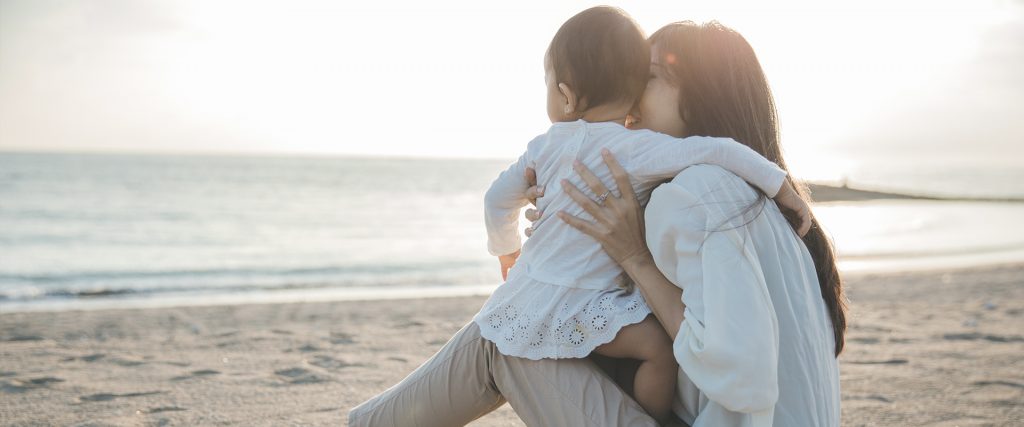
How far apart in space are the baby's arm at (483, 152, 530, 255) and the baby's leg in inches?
20.8

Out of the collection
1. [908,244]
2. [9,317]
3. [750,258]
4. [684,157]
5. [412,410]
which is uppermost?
[684,157]

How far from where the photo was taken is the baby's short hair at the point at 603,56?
7.11ft

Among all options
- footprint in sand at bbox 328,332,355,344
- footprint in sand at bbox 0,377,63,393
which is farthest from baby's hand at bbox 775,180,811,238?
footprint in sand at bbox 328,332,355,344

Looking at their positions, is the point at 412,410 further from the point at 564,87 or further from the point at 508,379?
the point at 564,87

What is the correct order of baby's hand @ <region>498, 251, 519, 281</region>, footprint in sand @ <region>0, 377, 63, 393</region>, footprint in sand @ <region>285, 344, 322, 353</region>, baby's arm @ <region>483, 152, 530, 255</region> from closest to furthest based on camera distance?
baby's arm @ <region>483, 152, 530, 255</region> → baby's hand @ <region>498, 251, 519, 281</region> → footprint in sand @ <region>0, 377, 63, 393</region> → footprint in sand @ <region>285, 344, 322, 353</region>

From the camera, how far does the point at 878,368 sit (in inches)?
210

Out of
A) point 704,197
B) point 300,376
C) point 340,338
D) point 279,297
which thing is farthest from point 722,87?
point 279,297

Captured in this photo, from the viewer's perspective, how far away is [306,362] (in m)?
5.59

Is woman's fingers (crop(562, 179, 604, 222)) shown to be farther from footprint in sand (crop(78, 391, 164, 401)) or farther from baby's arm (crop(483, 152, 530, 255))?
footprint in sand (crop(78, 391, 164, 401))

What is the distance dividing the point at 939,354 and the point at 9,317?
8559 millimetres

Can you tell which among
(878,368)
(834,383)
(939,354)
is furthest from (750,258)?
Result: (939,354)

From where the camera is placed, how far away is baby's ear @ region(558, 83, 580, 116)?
7.37 feet

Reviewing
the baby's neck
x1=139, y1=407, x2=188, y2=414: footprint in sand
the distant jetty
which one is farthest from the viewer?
the distant jetty

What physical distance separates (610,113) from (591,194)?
8.8 inches
